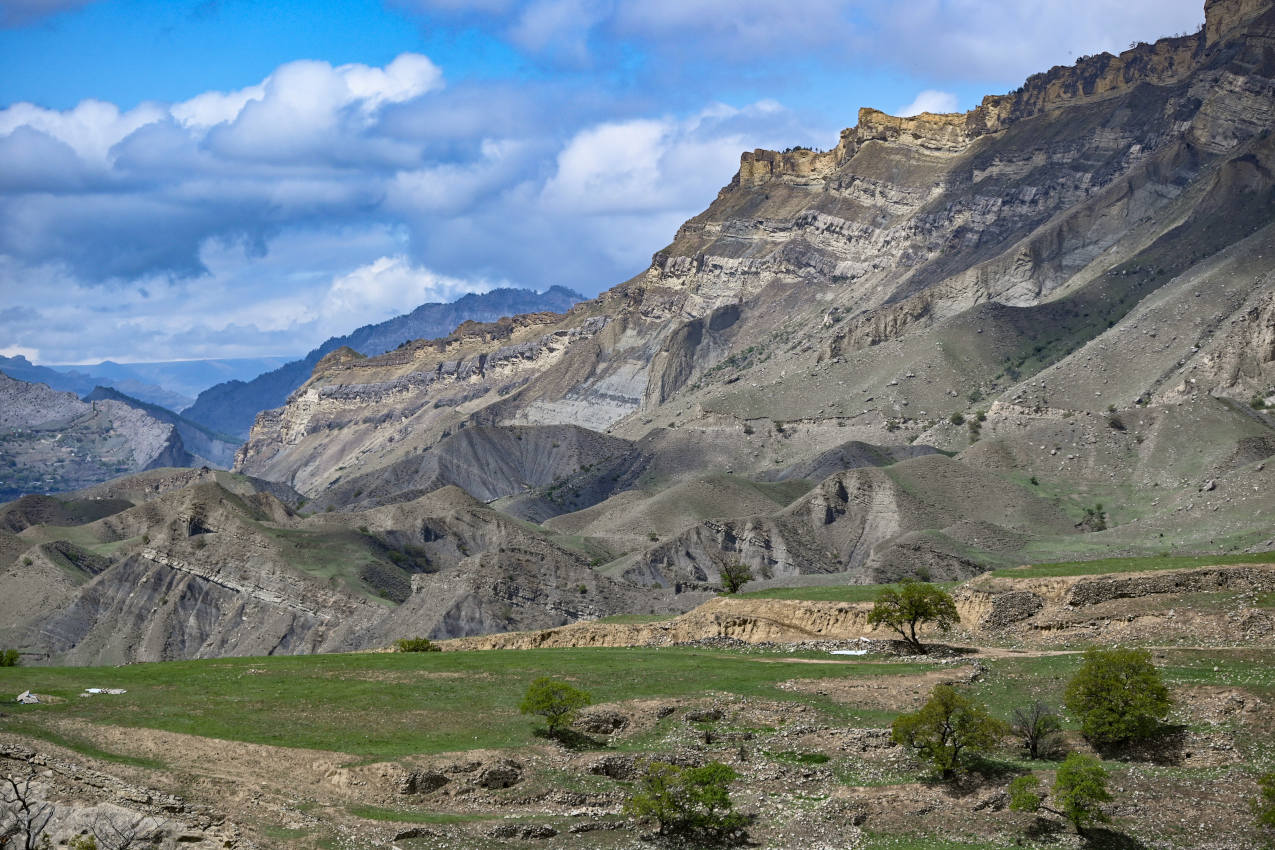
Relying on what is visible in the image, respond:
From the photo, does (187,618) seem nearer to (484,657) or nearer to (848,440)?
(484,657)

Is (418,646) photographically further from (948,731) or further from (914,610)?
(948,731)

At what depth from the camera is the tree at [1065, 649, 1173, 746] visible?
4388cm

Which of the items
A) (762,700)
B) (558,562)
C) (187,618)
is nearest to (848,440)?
(558,562)

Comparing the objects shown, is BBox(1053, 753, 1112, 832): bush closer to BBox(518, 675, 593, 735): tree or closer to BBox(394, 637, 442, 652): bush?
BBox(518, 675, 593, 735): tree

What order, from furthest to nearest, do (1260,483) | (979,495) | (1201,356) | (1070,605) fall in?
(1201,356) < (979,495) < (1260,483) < (1070,605)

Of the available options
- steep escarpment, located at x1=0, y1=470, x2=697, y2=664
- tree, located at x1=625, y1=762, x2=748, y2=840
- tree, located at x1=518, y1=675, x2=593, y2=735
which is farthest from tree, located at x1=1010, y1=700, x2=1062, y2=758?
steep escarpment, located at x1=0, y1=470, x2=697, y2=664

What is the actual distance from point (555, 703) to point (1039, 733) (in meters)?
15.5

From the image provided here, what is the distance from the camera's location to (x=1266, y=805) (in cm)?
3675

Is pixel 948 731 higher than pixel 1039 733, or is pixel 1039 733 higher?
pixel 948 731

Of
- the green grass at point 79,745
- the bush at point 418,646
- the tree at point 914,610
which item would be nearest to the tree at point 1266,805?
the tree at point 914,610

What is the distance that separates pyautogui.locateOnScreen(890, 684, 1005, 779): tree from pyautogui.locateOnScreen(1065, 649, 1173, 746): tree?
293cm

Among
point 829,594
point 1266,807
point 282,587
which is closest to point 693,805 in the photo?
point 1266,807

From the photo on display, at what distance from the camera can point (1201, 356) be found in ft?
539

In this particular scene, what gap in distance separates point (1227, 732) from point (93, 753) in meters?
33.0
